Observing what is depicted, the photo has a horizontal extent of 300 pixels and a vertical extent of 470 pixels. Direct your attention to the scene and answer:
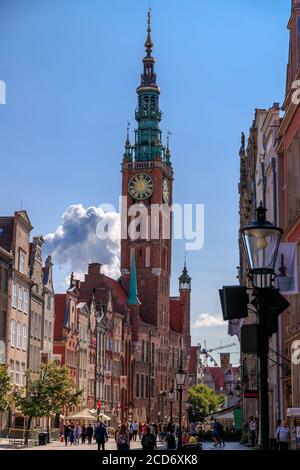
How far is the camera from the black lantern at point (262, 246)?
36.4ft

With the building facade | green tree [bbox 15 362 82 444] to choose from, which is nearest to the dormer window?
green tree [bbox 15 362 82 444]

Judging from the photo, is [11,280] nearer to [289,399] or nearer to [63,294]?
[63,294]

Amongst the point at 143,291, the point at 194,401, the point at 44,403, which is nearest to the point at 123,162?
the point at 143,291

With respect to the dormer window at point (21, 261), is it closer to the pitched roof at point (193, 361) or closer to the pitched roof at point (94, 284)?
the pitched roof at point (94, 284)

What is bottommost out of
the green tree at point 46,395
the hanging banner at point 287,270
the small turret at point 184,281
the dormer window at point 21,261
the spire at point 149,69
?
the green tree at point 46,395

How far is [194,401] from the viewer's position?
508ft

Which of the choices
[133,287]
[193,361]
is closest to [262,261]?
[133,287]

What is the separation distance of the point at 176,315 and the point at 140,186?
87.8ft

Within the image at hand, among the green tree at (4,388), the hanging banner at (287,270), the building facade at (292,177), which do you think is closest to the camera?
the hanging banner at (287,270)

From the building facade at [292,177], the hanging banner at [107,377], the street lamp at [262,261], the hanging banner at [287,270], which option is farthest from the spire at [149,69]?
the street lamp at [262,261]

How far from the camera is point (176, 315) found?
154m

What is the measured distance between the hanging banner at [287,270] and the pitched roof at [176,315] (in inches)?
5085

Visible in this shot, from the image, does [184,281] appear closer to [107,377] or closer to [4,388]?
[107,377]
